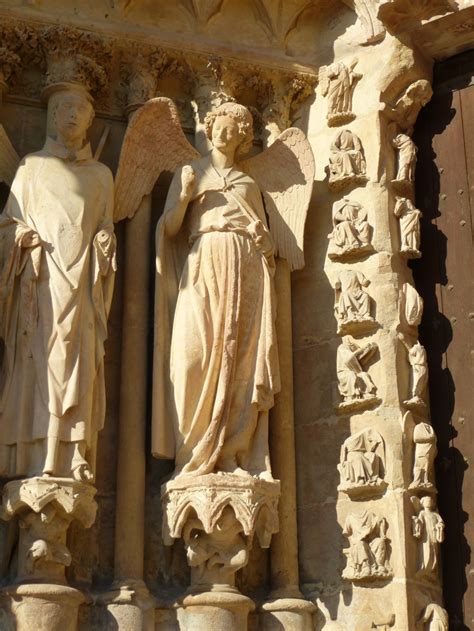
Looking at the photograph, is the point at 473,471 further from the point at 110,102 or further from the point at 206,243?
the point at 110,102

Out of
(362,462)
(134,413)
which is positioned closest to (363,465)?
(362,462)

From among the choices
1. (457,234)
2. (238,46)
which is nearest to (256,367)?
(457,234)

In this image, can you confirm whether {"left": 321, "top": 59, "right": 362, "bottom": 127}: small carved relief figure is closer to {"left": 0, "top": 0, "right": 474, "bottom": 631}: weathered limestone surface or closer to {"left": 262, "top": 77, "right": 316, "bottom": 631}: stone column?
{"left": 0, "top": 0, "right": 474, "bottom": 631}: weathered limestone surface

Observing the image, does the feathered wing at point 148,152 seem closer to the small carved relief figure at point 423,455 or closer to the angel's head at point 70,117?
the angel's head at point 70,117

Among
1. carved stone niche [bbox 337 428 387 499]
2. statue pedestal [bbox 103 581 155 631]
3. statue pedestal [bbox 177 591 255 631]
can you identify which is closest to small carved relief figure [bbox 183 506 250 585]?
statue pedestal [bbox 177 591 255 631]

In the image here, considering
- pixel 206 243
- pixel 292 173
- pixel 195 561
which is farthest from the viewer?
pixel 292 173

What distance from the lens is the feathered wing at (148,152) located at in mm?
6949

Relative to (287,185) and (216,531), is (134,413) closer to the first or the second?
(216,531)

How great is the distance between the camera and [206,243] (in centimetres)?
673

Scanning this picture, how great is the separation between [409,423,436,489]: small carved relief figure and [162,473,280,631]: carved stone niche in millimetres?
808

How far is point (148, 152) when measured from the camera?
7.05 metres

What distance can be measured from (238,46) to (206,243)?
1.45m

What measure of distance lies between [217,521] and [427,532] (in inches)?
43.6

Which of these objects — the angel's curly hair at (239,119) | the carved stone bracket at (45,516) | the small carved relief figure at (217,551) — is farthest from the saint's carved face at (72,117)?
the small carved relief figure at (217,551)
